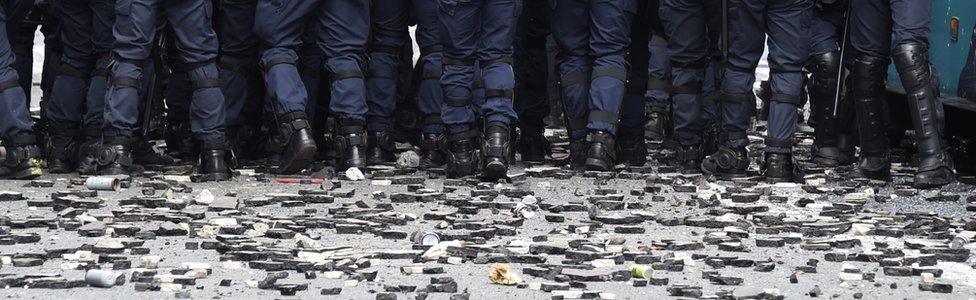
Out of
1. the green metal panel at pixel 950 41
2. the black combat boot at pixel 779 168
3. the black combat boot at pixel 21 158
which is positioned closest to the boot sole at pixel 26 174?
the black combat boot at pixel 21 158

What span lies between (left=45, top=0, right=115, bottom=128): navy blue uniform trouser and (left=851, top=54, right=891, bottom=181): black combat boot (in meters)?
4.31

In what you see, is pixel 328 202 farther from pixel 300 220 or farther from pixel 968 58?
pixel 968 58

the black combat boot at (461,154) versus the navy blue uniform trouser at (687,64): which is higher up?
the navy blue uniform trouser at (687,64)

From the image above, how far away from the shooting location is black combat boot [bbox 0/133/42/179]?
10180mm

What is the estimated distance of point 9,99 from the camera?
10273mm

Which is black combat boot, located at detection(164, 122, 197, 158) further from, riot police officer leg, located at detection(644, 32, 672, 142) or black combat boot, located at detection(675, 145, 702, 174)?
black combat boot, located at detection(675, 145, 702, 174)

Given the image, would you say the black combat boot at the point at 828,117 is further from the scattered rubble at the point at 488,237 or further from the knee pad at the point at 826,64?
the scattered rubble at the point at 488,237

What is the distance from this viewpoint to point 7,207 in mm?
8906

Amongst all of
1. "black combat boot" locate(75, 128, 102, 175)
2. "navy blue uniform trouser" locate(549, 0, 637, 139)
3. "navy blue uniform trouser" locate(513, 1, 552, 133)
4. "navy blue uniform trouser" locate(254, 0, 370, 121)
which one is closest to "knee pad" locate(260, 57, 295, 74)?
"navy blue uniform trouser" locate(254, 0, 370, 121)

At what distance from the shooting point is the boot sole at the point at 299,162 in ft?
33.6

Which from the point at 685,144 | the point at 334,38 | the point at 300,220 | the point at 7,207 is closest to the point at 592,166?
the point at 685,144

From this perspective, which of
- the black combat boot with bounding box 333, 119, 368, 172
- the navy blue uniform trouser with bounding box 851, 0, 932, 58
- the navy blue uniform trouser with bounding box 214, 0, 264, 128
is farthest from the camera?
the navy blue uniform trouser with bounding box 214, 0, 264, 128

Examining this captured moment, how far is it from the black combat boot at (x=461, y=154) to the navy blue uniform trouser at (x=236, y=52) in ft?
4.46

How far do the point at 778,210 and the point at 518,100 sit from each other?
3013 millimetres
